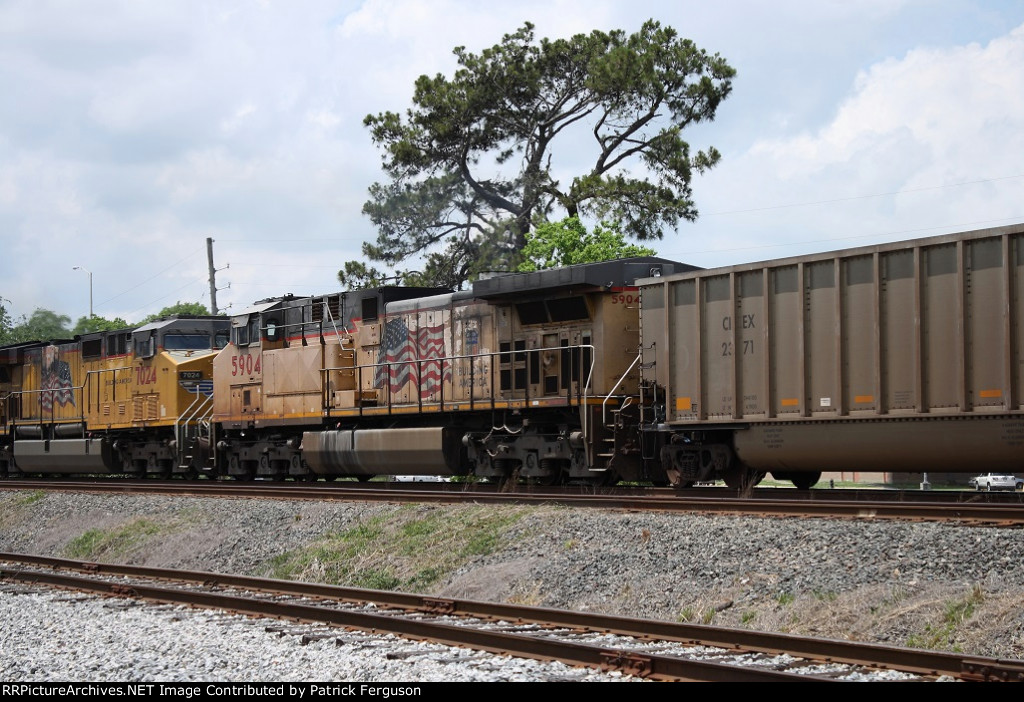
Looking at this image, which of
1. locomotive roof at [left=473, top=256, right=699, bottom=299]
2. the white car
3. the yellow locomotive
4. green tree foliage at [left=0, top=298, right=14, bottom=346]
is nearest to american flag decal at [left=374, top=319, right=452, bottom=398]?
locomotive roof at [left=473, top=256, right=699, bottom=299]

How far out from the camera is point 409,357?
777 inches

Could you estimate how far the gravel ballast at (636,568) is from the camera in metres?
8.12

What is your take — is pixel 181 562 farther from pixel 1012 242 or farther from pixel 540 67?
pixel 540 67

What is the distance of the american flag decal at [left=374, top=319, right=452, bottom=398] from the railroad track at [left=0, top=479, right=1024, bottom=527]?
1860mm

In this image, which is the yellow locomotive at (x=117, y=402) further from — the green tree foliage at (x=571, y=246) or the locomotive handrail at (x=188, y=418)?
the green tree foliage at (x=571, y=246)

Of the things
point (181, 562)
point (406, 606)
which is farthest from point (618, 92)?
point (406, 606)

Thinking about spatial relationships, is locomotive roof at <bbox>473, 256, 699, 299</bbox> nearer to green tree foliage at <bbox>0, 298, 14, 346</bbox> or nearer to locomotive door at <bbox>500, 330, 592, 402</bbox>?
locomotive door at <bbox>500, 330, 592, 402</bbox>

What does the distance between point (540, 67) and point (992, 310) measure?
27109mm

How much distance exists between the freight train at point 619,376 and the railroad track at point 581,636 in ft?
19.8

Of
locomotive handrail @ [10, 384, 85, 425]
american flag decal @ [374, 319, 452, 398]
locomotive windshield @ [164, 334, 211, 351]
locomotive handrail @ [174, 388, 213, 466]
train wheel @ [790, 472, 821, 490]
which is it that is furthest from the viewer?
locomotive handrail @ [10, 384, 85, 425]

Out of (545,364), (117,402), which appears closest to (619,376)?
(545,364)

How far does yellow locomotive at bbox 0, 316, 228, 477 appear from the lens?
971 inches

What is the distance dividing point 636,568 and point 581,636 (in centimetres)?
229
